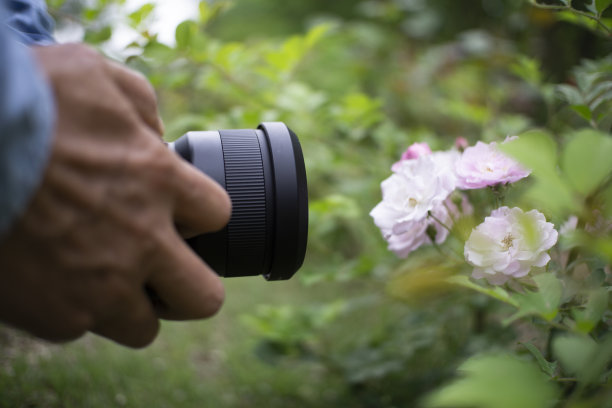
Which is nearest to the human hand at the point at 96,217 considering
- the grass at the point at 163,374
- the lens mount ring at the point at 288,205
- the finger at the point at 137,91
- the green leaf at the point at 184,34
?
the finger at the point at 137,91

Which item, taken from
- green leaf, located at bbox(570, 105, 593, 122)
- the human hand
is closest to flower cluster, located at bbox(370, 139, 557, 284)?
green leaf, located at bbox(570, 105, 593, 122)

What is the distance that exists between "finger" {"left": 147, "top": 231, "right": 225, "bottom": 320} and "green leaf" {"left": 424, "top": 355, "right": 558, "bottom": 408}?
203 mm

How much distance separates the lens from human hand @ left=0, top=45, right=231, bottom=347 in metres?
0.31

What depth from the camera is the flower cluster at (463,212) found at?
0.43 metres

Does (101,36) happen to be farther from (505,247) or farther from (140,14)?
(505,247)

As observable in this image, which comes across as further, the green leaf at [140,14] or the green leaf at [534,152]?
the green leaf at [140,14]

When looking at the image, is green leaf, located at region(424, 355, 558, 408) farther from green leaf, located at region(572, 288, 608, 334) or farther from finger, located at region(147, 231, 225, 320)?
finger, located at region(147, 231, 225, 320)

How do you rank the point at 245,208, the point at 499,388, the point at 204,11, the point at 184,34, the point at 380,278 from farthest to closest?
the point at 380,278, the point at 204,11, the point at 184,34, the point at 245,208, the point at 499,388

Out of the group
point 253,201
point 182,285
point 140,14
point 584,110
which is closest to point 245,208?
point 253,201

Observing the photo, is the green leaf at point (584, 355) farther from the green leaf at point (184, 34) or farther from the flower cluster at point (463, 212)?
the green leaf at point (184, 34)

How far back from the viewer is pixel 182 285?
1.28 feet

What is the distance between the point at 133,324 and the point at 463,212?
0.37 m

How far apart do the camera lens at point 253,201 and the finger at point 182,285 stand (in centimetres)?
8

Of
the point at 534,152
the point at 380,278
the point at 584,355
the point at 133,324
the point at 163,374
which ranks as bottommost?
the point at 163,374
